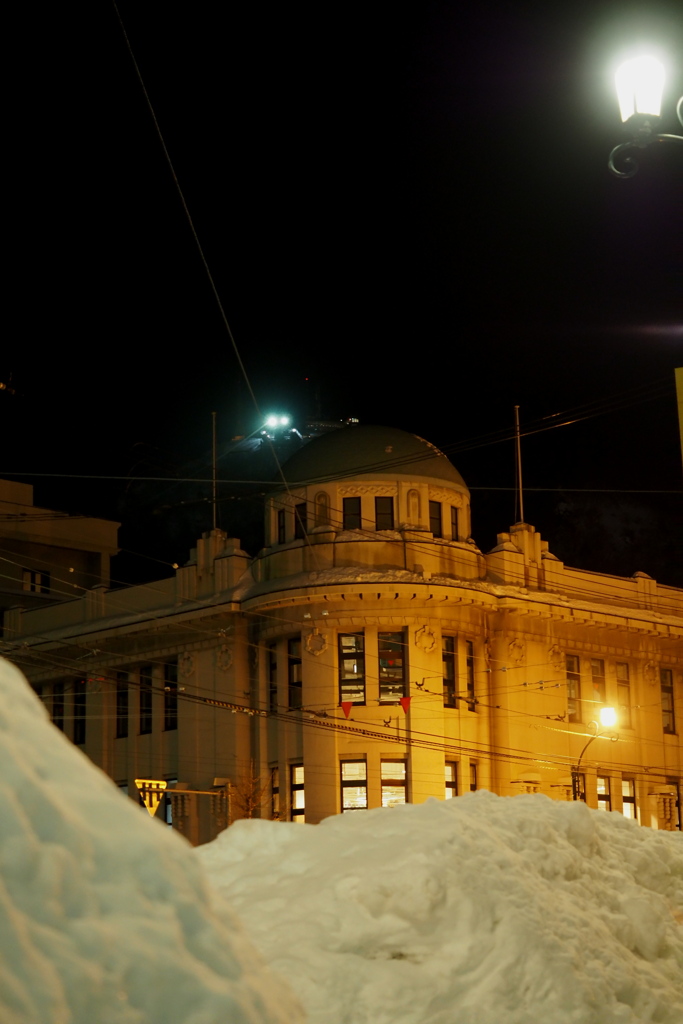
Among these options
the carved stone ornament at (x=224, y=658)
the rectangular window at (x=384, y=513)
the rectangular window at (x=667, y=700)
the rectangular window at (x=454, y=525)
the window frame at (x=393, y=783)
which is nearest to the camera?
the window frame at (x=393, y=783)

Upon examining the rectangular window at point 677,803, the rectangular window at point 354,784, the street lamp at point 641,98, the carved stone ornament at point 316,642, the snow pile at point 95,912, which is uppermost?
the street lamp at point 641,98

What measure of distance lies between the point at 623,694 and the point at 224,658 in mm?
15256

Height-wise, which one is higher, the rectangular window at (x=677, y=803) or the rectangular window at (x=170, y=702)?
the rectangular window at (x=170, y=702)

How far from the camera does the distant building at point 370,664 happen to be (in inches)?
1581

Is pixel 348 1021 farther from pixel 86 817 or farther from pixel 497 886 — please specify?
pixel 86 817

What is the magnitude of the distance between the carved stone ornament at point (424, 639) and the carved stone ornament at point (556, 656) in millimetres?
5926

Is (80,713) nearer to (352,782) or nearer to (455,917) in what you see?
(352,782)

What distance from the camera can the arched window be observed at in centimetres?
4216

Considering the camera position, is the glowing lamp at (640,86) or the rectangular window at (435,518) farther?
the rectangular window at (435,518)

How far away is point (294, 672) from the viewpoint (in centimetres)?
4197

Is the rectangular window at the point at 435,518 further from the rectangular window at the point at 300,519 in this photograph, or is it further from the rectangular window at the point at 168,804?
the rectangular window at the point at 168,804

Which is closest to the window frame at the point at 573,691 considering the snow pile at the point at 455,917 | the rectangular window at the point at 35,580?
the rectangular window at the point at 35,580

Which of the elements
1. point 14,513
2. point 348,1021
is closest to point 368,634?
point 14,513

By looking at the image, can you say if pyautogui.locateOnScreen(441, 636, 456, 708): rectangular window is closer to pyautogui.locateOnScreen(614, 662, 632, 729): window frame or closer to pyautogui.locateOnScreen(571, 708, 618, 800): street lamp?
pyautogui.locateOnScreen(571, 708, 618, 800): street lamp
